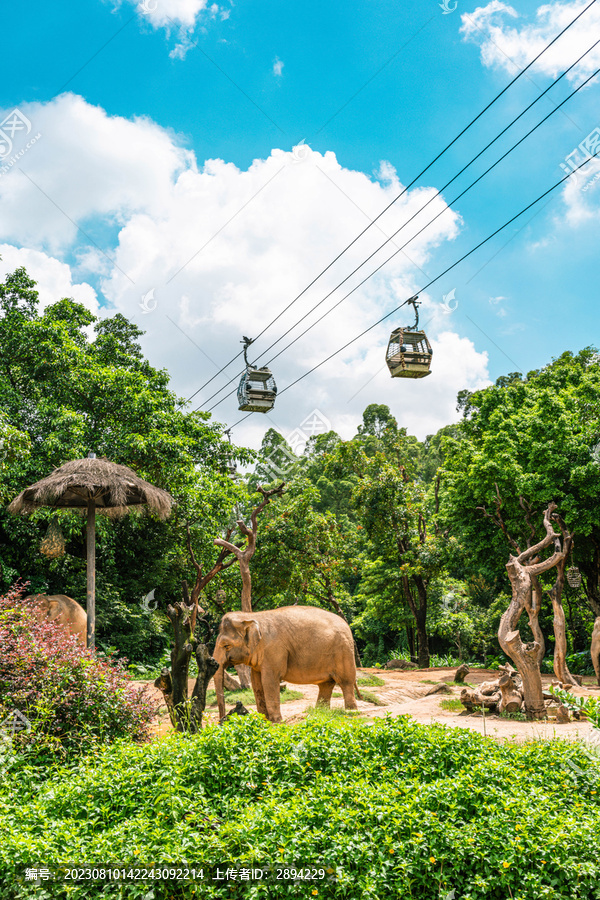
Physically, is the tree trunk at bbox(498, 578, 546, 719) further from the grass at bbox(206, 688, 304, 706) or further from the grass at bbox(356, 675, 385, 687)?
the grass at bbox(356, 675, 385, 687)

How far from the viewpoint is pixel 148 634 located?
62.1 feet

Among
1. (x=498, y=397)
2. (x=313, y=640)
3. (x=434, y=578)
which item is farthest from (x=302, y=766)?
(x=434, y=578)

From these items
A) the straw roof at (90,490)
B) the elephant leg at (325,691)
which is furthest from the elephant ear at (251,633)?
the straw roof at (90,490)

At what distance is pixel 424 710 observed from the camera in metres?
11.6

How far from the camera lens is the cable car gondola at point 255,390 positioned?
13.0 metres

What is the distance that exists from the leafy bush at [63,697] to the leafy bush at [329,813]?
60cm

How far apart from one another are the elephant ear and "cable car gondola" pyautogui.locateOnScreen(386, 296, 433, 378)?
5300 millimetres

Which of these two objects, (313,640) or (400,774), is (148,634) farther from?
(400,774)

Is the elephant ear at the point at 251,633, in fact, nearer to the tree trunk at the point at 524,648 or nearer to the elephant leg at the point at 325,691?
the elephant leg at the point at 325,691

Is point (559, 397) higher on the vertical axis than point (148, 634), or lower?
higher

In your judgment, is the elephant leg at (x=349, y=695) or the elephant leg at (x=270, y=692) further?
the elephant leg at (x=349, y=695)

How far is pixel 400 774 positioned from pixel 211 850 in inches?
62.8

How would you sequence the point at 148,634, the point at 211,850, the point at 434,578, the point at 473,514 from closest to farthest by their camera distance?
1. the point at 211,850
2. the point at 148,634
3. the point at 473,514
4. the point at 434,578

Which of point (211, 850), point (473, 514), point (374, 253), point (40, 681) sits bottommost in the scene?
point (211, 850)
